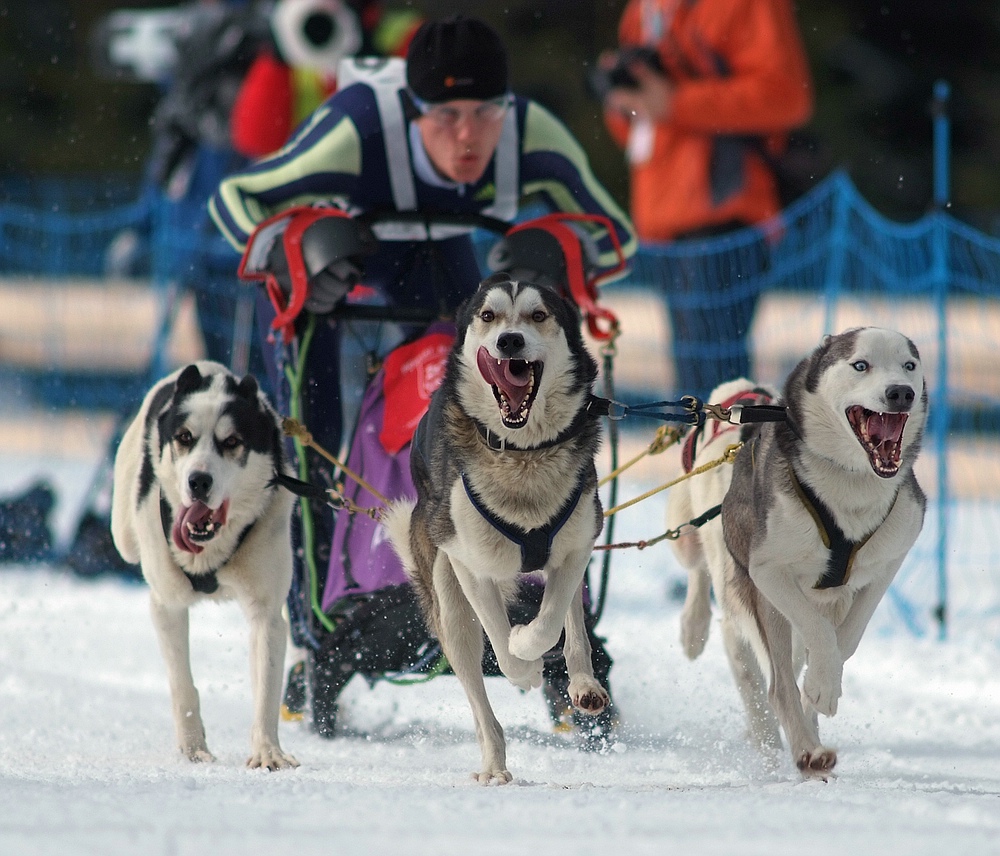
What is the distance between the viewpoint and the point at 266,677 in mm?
3611

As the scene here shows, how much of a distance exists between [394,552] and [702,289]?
293cm

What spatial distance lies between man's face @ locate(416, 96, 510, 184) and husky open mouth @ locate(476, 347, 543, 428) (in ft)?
3.43

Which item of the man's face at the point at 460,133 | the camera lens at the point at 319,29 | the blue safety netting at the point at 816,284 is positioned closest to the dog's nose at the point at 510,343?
the man's face at the point at 460,133

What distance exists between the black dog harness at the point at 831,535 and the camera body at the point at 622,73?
365cm

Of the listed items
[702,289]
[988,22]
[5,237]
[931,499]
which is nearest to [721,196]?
[702,289]

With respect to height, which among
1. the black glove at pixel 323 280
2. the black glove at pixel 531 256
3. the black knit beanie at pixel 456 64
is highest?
the black knit beanie at pixel 456 64

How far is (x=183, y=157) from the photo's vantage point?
8062mm

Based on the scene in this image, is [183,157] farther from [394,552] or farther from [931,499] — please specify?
[394,552]

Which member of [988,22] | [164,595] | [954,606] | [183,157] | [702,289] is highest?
[988,22]

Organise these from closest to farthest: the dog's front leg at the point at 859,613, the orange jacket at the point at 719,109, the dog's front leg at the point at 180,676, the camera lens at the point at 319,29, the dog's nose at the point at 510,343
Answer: the dog's nose at the point at 510,343 → the dog's front leg at the point at 859,613 → the dog's front leg at the point at 180,676 → the orange jacket at the point at 719,109 → the camera lens at the point at 319,29

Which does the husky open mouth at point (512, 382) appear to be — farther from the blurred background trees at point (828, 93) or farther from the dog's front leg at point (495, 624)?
the blurred background trees at point (828, 93)

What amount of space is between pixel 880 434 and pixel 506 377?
74cm

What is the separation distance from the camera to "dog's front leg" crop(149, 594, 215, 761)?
147 inches

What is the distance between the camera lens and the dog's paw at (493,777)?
10.5ft
